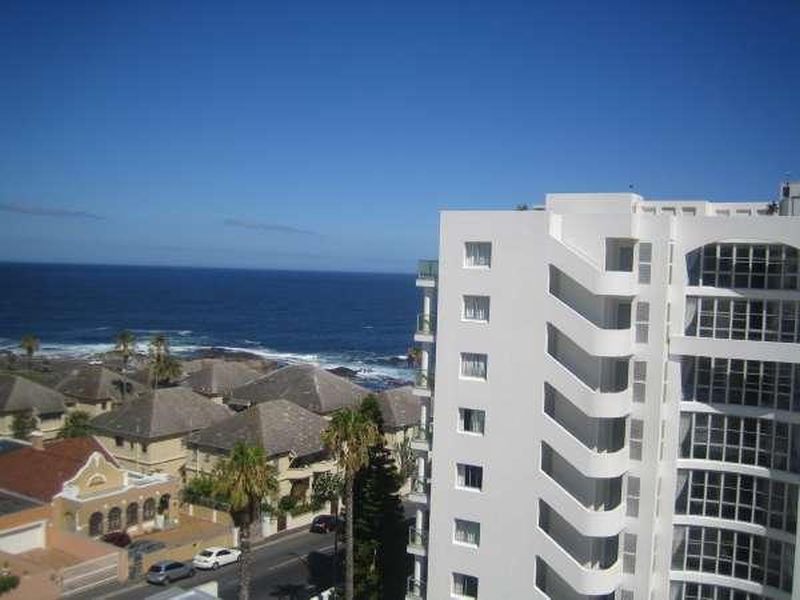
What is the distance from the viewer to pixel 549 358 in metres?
30.1

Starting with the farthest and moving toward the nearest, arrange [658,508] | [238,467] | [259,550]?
[259,550]
[238,467]
[658,508]

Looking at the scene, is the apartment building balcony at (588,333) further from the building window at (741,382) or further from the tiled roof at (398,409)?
the tiled roof at (398,409)

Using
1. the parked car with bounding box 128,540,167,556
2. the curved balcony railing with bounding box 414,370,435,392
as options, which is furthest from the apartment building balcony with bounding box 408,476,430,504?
the parked car with bounding box 128,540,167,556

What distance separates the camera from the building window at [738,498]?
29078 millimetres

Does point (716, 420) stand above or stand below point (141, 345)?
above

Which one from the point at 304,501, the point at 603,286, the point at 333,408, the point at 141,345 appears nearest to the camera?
the point at 603,286

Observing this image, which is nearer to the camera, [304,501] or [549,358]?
[549,358]

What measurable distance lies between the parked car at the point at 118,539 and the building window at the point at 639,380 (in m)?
34.1

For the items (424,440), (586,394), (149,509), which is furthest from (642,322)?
(149,509)

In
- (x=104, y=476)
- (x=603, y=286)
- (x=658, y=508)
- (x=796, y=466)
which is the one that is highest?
(x=603, y=286)

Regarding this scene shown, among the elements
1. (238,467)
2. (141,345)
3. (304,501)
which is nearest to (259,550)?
(304,501)

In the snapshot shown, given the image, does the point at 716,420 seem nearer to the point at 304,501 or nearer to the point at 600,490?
the point at 600,490

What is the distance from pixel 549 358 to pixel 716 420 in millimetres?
7039

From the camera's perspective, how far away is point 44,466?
49219 mm
